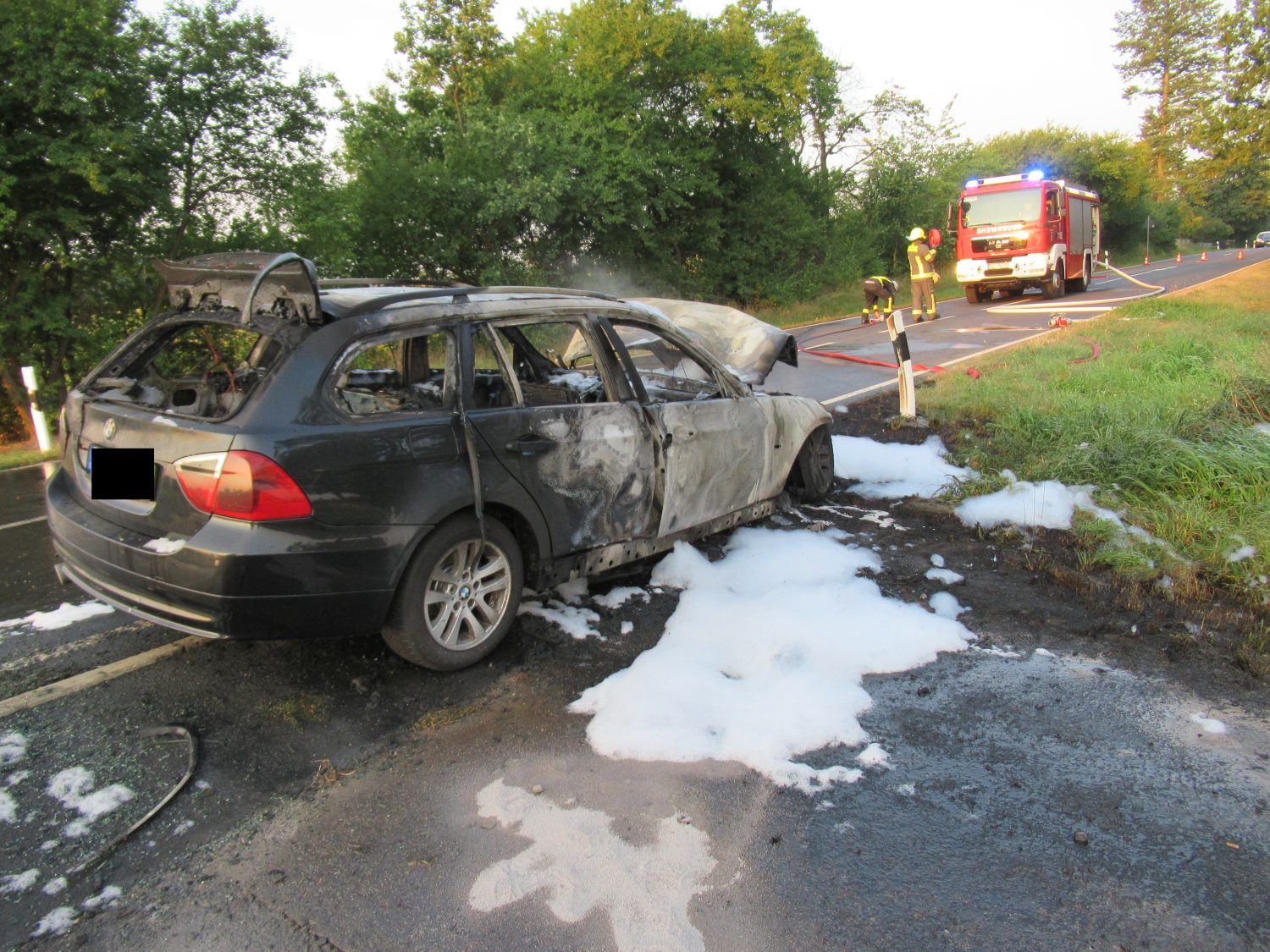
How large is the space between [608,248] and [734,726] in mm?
22324

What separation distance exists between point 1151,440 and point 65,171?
42.7ft

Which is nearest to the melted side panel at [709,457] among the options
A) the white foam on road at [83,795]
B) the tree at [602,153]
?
the white foam on road at [83,795]

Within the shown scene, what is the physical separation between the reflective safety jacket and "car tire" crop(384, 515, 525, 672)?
29.3 feet

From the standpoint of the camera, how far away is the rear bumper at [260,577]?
3.09 meters

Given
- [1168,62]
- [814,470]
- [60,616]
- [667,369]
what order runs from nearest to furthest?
[60,616]
[667,369]
[814,470]
[1168,62]

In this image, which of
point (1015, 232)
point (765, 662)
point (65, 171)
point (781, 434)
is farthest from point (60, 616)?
point (1015, 232)

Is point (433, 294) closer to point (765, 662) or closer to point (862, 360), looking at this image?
point (765, 662)

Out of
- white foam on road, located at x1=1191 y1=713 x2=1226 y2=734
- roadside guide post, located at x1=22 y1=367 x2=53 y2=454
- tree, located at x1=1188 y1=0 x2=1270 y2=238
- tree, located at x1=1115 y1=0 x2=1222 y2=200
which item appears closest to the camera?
white foam on road, located at x1=1191 y1=713 x2=1226 y2=734

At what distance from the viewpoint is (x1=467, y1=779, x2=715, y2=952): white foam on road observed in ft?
7.70

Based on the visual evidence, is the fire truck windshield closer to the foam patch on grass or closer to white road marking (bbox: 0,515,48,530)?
the foam patch on grass

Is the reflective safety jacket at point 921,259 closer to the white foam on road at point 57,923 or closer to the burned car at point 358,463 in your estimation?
the burned car at point 358,463

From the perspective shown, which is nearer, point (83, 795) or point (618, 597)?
point (83, 795)

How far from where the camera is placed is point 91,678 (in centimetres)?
366

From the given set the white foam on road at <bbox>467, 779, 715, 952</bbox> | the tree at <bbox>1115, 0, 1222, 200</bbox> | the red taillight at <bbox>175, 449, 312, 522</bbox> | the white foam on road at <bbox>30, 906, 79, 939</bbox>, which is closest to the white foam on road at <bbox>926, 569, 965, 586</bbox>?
the white foam on road at <bbox>467, 779, 715, 952</bbox>
